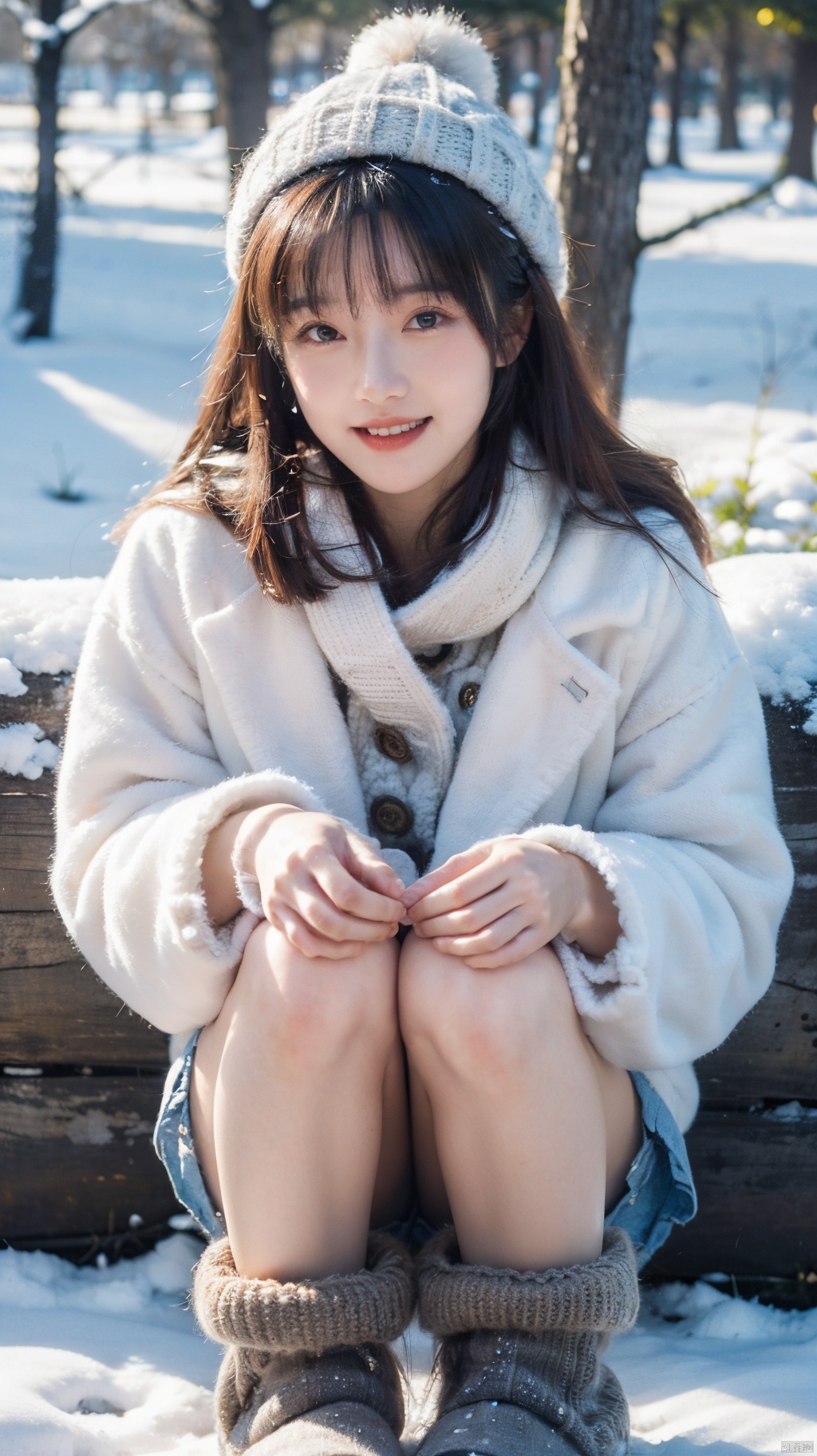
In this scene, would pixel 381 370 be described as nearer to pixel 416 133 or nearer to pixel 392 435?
pixel 392 435

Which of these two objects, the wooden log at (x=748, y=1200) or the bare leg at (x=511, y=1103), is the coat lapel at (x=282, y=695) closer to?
the bare leg at (x=511, y=1103)

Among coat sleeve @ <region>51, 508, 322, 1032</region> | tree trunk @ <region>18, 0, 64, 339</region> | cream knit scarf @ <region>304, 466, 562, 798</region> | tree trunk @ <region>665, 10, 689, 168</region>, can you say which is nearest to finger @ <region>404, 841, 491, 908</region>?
coat sleeve @ <region>51, 508, 322, 1032</region>

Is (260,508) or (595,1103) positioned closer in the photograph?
(595,1103)

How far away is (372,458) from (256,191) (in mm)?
355

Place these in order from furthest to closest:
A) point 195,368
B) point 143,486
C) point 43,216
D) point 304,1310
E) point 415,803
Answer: point 195,368 < point 43,216 < point 143,486 < point 415,803 < point 304,1310

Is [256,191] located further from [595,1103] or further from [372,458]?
[595,1103]

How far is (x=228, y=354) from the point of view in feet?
5.78

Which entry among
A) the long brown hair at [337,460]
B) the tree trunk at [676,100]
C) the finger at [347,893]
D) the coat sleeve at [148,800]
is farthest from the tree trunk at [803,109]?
the finger at [347,893]

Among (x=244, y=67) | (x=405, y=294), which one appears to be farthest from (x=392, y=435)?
(x=244, y=67)

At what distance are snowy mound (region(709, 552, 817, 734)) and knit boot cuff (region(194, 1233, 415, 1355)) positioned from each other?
3.01 ft

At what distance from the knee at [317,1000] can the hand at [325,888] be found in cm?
2

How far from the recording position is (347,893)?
130 centimetres

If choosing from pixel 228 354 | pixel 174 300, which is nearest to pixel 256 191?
pixel 228 354

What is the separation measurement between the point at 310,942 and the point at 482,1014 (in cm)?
19
